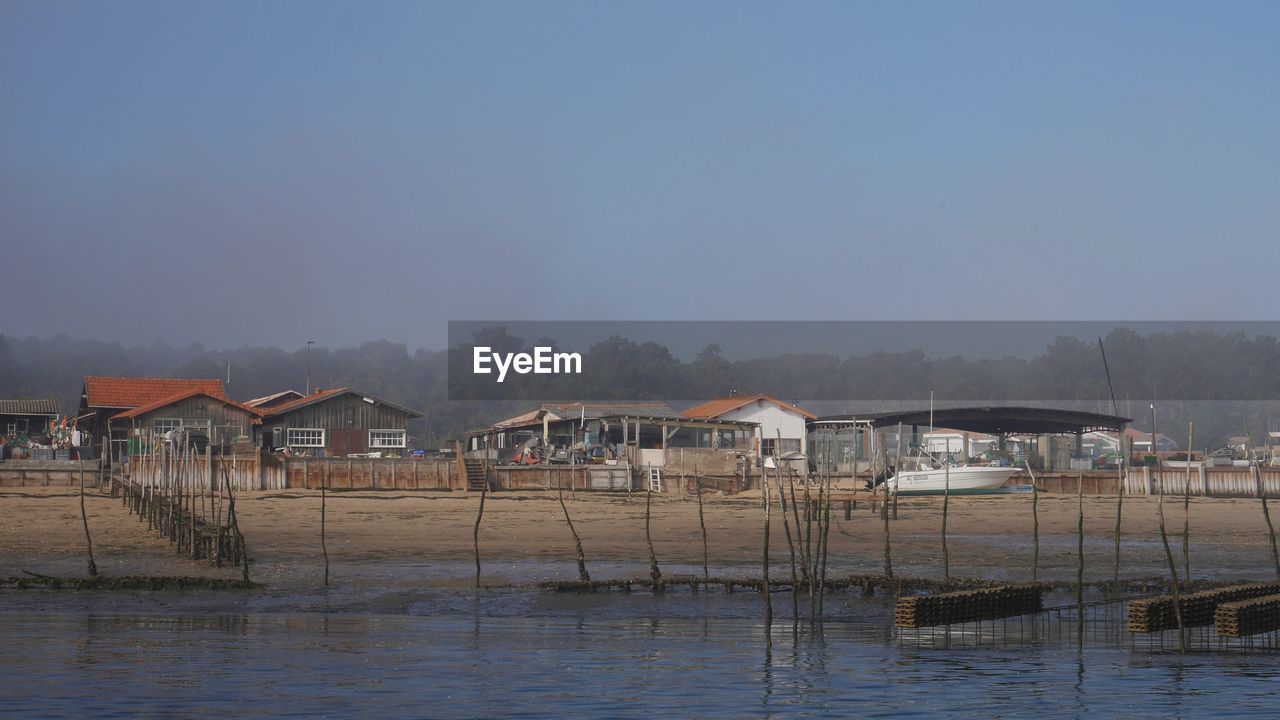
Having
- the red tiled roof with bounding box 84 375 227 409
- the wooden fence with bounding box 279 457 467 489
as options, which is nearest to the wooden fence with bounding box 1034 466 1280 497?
the wooden fence with bounding box 279 457 467 489

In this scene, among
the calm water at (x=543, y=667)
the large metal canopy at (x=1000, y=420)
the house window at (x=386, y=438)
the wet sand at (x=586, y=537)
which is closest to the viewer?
the calm water at (x=543, y=667)

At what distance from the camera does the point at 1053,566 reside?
29.4m

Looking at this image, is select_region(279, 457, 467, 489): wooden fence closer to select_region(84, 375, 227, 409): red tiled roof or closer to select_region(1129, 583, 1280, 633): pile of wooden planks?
select_region(84, 375, 227, 409): red tiled roof

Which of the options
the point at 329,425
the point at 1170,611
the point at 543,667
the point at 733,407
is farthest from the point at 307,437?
the point at 1170,611

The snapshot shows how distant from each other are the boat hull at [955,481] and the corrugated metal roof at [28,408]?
5073cm

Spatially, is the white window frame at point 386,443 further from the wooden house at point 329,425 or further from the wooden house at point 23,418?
the wooden house at point 23,418

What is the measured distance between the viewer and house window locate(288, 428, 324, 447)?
71.1m

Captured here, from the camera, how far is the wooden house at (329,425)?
233 ft

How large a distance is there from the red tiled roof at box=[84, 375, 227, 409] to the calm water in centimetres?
5053

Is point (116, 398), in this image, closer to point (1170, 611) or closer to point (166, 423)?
point (166, 423)

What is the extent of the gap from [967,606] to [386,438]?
55.8m

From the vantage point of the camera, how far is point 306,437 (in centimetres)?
7125

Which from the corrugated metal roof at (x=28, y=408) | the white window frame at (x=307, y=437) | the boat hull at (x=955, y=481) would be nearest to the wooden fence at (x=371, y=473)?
the white window frame at (x=307, y=437)

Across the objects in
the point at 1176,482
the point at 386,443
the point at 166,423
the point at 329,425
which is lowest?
the point at 1176,482
